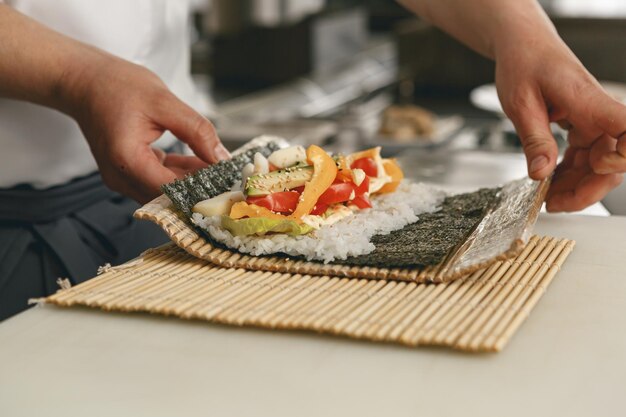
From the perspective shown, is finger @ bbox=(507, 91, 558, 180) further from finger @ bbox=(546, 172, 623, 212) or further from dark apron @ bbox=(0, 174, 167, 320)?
dark apron @ bbox=(0, 174, 167, 320)

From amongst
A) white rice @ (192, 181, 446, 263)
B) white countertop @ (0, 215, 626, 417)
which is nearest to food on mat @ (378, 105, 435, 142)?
white rice @ (192, 181, 446, 263)

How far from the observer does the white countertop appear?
67 cm

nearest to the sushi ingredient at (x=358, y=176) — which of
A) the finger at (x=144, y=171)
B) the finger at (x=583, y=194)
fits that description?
the finger at (x=144, y=171)

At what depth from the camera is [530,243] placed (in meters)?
1.05

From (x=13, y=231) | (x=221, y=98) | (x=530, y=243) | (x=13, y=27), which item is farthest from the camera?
(x=221, y=98)

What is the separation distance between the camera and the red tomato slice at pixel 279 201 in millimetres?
1010

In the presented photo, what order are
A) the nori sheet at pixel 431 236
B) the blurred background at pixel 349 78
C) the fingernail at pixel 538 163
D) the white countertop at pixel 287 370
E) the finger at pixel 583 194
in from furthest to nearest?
1. the blurred background at pixel 349 78
2. the finger at pixel 583 194
3. the fingernail at pixel 538 163
4. the nori sheet at pixel 431 236
5. the white countertop at pixel 287 370

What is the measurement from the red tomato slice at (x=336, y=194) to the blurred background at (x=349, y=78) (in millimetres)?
1278

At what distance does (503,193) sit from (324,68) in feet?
10.0

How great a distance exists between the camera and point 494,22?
4.55 ft

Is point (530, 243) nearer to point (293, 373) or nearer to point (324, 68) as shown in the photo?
point (293, 373)

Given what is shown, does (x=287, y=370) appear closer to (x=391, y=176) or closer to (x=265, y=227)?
(x=265, y=227)

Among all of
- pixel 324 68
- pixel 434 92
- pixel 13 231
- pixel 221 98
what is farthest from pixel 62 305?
→ pixel 434 92

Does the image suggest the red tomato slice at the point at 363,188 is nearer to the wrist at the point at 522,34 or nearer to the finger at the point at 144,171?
the finger at the point at 144,171
